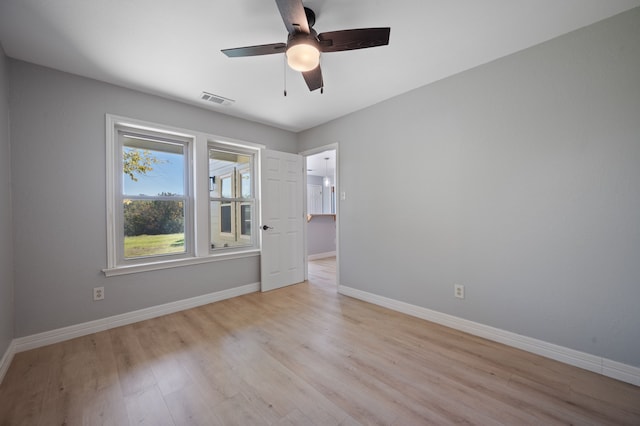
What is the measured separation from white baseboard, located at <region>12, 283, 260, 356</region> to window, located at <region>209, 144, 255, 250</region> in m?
0.68

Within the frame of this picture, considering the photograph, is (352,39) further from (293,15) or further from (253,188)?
(253,188)

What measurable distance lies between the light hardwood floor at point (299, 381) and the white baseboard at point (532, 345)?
73 millimetres

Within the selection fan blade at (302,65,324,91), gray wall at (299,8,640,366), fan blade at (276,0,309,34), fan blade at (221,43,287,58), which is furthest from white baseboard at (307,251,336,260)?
fan blade at (276,0,309,34)

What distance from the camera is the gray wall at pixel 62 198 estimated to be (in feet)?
7.30

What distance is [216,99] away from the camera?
3045 millimetres

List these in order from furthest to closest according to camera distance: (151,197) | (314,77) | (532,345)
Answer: (151,197)
(532,345)
(314,77)

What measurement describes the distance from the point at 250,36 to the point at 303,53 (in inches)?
28.0

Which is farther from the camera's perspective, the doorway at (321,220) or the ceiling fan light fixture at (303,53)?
the doorway at (321,220)

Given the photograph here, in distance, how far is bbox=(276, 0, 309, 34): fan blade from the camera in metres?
1.34

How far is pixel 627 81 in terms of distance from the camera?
1.75 m

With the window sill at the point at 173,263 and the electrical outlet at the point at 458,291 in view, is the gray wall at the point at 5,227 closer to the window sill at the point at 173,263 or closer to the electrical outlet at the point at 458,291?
the window sill at the point at 173,263

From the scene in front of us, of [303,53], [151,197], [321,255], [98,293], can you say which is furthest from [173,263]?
[321,255]

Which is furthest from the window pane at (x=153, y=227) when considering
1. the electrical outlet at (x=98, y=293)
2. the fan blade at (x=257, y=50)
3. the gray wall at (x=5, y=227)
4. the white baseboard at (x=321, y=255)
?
the white baseboard at (x=321, y=255)

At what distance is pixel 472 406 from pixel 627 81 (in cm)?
240
